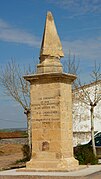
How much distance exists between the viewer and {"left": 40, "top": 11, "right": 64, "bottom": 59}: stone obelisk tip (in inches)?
555

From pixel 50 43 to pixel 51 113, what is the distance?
216 cm

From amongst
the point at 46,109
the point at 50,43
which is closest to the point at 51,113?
the point at 46,109

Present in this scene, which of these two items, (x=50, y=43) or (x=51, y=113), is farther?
(x=50, y=43)

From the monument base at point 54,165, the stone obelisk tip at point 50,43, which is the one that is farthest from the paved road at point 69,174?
the stone obelisk tip at point 50,43

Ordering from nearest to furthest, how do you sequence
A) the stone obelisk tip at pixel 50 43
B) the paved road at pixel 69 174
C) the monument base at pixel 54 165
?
the paved road at pixel 69 174 → the monument base at pixel 54 165 → the stone obelisk tip at pixel 50 43

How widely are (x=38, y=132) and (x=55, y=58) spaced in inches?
89.5

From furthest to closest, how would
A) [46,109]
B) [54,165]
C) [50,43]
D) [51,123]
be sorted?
[50,43] → [46,109] → [51,123] → [54,165]

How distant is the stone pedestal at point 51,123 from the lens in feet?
43.8

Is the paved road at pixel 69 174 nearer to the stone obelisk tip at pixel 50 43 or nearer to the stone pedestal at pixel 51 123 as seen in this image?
the stone pedestal at pixel 51 123

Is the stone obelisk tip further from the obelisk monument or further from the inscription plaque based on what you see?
the inscription plaque

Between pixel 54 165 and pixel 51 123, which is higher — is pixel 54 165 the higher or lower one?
the lower one

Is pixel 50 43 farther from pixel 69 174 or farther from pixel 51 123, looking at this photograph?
pixel 69 174

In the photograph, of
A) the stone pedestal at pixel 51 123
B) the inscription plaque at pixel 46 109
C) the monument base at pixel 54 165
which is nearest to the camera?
the monument base at pixel 54 165

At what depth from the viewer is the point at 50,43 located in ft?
46.4
